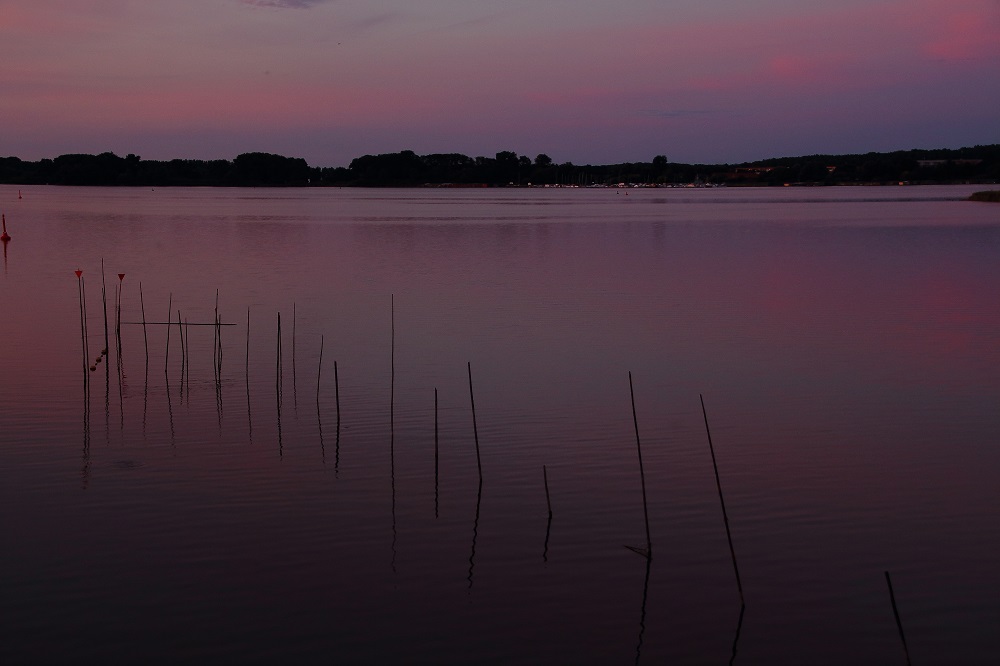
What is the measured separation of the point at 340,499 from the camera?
9.23 metres

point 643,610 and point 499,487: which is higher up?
point 499,487

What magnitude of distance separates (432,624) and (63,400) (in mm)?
7833

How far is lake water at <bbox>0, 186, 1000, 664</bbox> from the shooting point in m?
6.78

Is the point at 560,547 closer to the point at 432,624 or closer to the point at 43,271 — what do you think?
the point at 432,624

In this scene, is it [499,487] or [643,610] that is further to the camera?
[499,487]

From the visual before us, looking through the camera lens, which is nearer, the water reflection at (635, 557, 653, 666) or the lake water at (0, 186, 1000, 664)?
the water reflection at (635, 557, 653, 666)

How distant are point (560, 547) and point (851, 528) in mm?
2336

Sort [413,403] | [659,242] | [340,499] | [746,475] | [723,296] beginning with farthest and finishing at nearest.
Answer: [659,242] → [723,296] → [413,403] → [746,475] → [340,499]

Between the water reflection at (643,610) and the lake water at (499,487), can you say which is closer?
the water reflection at (643,610)

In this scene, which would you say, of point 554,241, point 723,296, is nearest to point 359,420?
point 723,296

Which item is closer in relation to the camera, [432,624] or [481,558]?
[432,624]

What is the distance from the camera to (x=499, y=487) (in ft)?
31.0

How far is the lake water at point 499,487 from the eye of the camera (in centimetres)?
678

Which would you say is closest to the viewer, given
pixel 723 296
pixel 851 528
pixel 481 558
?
pixel 481 558
